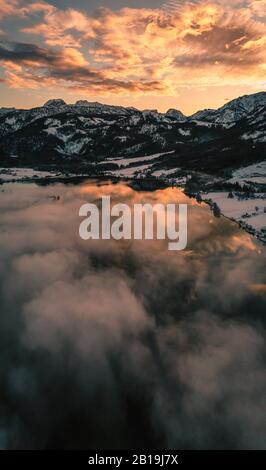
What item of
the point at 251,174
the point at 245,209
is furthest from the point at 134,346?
the point at 251,174

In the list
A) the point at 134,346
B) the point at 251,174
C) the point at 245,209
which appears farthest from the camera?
the point at 251,174

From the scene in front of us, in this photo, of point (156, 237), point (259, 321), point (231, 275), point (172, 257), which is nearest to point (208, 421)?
point (259, 321)

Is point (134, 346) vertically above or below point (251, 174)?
below

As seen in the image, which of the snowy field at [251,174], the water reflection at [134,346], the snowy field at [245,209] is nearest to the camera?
the water reflection at [134,346]

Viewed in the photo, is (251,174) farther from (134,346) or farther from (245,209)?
(134,346)

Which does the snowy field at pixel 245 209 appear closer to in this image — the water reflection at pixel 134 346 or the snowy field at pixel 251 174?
the water reflection at pixel 134 346

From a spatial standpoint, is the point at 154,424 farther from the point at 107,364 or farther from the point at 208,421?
the point at 107,364

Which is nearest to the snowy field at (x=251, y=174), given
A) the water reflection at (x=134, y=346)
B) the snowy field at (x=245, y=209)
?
the snowy field at (x=245, y=209)

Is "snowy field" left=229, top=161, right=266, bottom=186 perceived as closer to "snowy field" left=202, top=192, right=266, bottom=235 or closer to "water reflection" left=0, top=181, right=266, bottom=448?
"snowy field" left=202, top=192, right=266, bottom=235

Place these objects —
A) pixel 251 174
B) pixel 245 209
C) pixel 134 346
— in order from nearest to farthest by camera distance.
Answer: pixel 134 346 → pixel 245 209 → pixel 251 174

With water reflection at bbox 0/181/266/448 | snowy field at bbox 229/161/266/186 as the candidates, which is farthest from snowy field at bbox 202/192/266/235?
snowy field at bbox 229/161/266/186
